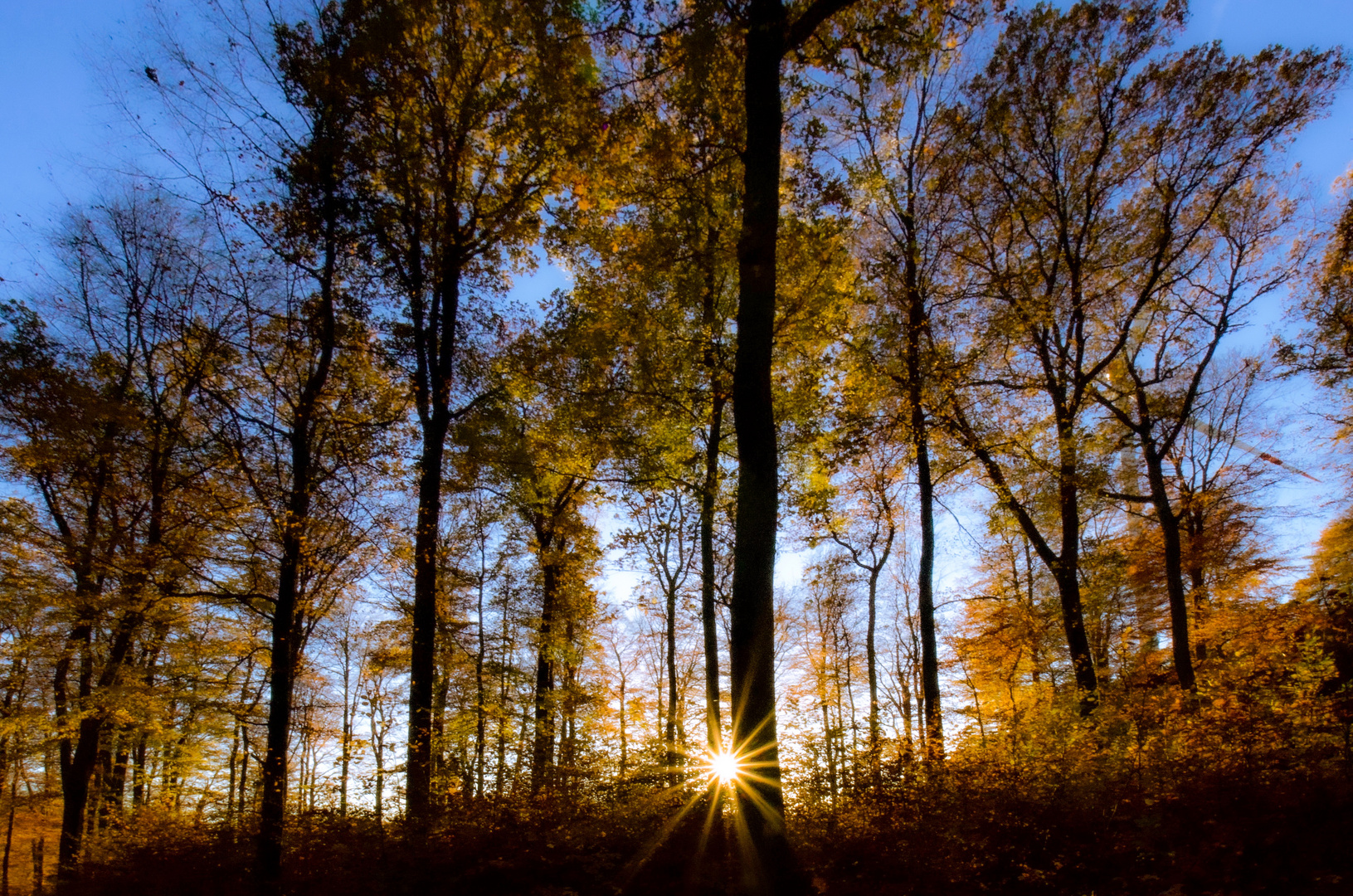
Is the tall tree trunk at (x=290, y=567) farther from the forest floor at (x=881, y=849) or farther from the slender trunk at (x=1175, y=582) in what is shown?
the slender trunk at (x=1175, y=582)

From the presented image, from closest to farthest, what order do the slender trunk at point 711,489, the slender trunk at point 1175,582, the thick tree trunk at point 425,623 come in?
the thick tree trunk at point 425,623 → the slender trunk at point 711,489 → the slender trunk at point 1175,582

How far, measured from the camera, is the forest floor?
5016 mm

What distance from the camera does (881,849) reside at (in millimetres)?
6457

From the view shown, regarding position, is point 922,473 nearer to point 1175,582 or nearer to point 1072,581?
point 1072,581

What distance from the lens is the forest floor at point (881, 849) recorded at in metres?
5.02

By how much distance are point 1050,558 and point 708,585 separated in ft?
23.5

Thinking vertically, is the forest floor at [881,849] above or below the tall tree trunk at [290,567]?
below

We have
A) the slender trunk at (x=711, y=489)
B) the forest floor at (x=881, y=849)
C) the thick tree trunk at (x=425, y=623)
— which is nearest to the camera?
the forest floor at (x=881, y=849)

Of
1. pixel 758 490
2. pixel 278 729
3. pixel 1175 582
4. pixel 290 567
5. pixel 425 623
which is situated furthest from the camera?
pixel 1175 582

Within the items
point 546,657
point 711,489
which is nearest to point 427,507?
point 711,489

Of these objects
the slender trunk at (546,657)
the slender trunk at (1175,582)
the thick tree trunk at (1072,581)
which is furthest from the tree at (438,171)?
the slender trunk at (1175,582)

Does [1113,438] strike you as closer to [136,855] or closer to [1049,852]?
[1049,852]

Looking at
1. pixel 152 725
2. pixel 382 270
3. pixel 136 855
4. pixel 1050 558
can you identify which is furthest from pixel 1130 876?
pixel 152 725

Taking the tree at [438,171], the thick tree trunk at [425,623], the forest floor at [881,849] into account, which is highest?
the tree at [438,171]
